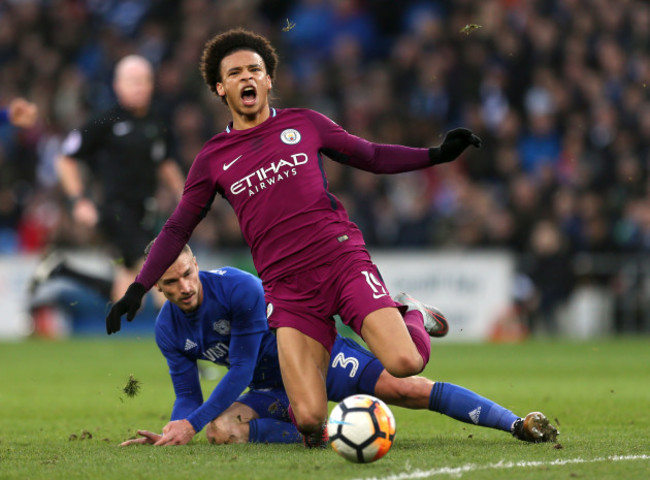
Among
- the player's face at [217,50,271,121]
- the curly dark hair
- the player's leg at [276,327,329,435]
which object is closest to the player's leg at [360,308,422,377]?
the player's leg at [276,327,329,435]

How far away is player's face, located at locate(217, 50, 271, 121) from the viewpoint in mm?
5980

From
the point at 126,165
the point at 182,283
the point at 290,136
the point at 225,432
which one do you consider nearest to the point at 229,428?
the point at 225,432

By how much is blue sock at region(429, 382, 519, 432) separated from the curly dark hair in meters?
2.05

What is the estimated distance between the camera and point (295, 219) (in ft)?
19.5

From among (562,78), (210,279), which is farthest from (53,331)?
(210,279)

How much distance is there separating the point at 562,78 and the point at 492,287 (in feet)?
11.4

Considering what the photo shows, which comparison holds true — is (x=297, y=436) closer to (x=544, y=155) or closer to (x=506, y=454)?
(x=506, y=454)

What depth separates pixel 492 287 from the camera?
53.6 ft

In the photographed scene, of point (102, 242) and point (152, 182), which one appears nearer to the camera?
point (152, 182)

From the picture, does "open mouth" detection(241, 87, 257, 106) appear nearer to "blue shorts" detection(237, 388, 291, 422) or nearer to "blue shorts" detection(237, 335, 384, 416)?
"blue shorts" detection(237, 335, 384, 416)

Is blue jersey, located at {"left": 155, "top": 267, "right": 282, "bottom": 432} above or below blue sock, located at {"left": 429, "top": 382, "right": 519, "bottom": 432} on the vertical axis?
above

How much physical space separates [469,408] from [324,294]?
40.4 inches

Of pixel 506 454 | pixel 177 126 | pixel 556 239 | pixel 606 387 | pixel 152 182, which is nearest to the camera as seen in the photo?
pixel 506 454

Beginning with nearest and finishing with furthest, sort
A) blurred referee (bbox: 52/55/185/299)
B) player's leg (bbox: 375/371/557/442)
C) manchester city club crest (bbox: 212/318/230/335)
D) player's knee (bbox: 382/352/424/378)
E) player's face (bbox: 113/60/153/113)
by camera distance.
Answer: player's knee (bbox: 382/352/424/378), player's leg (bbox: 375/371/557/442), manchester city club crest (bbox: 212/318/230/335), player's face (bbox: 113/60/153/113), blurred referee (bbox: 52/55/185/299)
